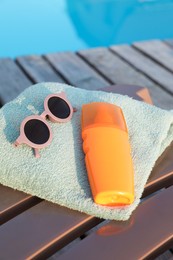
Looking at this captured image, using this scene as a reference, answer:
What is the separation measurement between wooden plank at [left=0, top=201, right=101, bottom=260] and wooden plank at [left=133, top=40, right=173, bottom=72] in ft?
5.09

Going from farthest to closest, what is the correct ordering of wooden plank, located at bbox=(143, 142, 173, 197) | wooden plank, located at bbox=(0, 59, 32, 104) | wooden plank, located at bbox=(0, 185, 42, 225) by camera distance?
wooden plank, located at bbox=(0, 59, 32, 104), wooden plank, located at bbox=(143, 142, 173, 197), wooden plank, located at bbox=(0, 185, 42, 225)

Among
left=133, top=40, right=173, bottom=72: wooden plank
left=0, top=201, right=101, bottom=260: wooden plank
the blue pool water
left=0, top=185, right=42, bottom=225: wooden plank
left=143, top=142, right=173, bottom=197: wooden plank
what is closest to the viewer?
left=0, top=201, right=101, bottom=260: wooden plank

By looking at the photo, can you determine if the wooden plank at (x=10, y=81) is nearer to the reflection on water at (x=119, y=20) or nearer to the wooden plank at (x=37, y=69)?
the wooden plank at (x=37, y=69)

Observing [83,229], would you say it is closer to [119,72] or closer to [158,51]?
[119,72]

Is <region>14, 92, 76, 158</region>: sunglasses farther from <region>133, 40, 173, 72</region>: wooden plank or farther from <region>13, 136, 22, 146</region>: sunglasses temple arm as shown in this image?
<region>133, 40, 173, 72</region>: wooden plank

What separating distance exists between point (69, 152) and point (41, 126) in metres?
0.09

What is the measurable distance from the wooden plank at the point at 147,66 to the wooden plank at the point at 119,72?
4cm

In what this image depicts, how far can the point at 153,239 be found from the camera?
0.93 metres

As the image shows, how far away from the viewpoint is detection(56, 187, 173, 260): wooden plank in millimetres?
892

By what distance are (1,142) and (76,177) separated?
21 cm

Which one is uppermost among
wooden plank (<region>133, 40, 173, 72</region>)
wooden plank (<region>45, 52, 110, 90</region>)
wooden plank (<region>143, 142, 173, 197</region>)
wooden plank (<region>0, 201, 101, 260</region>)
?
wooden plank (<region>0, 201, 101, 260</region>)

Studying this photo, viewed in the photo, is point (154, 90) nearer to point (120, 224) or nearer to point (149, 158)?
point (149, 158)

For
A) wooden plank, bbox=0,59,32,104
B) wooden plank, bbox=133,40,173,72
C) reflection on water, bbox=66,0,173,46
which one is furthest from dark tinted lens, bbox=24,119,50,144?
reflection on water, bbox=66,0,173,46

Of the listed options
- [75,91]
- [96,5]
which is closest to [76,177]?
[75,91]
